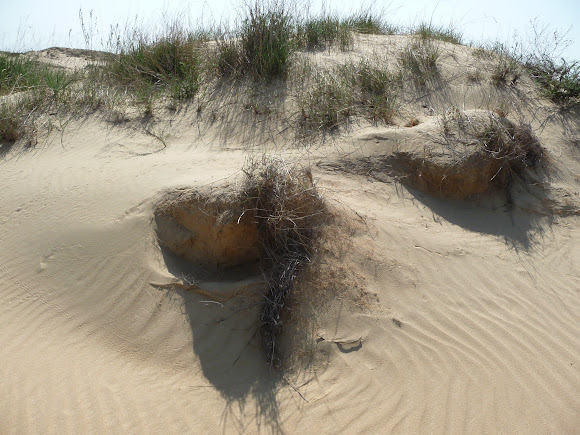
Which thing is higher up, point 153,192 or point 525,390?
point 153,192

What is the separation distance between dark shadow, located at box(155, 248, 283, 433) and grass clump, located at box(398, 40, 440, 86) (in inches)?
190

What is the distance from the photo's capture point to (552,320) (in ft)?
12.2

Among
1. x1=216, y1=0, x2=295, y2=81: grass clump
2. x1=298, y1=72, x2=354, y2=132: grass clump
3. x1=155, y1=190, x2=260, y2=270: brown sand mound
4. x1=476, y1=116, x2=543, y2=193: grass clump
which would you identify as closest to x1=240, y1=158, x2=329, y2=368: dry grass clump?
x1=155, y1=190, x2=260, y2=270: brown sand mound

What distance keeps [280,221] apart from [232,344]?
998 millimetres

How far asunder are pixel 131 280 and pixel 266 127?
125 inches

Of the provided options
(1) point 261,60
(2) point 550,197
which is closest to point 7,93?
(1) point 261,60

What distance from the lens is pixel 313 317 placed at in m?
3.51

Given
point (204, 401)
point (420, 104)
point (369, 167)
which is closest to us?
point (204, 401)

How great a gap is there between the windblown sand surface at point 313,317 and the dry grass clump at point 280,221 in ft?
0.54

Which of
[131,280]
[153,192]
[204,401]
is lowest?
[204,401]

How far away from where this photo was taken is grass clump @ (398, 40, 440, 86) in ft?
23.8

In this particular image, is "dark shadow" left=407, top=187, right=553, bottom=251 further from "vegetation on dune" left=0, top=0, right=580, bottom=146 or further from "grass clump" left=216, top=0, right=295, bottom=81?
"grass clump" left=216, top=0, right=295, bottom=81

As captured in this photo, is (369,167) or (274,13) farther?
(274,13)

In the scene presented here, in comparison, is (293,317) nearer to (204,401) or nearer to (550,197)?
(204,401)
